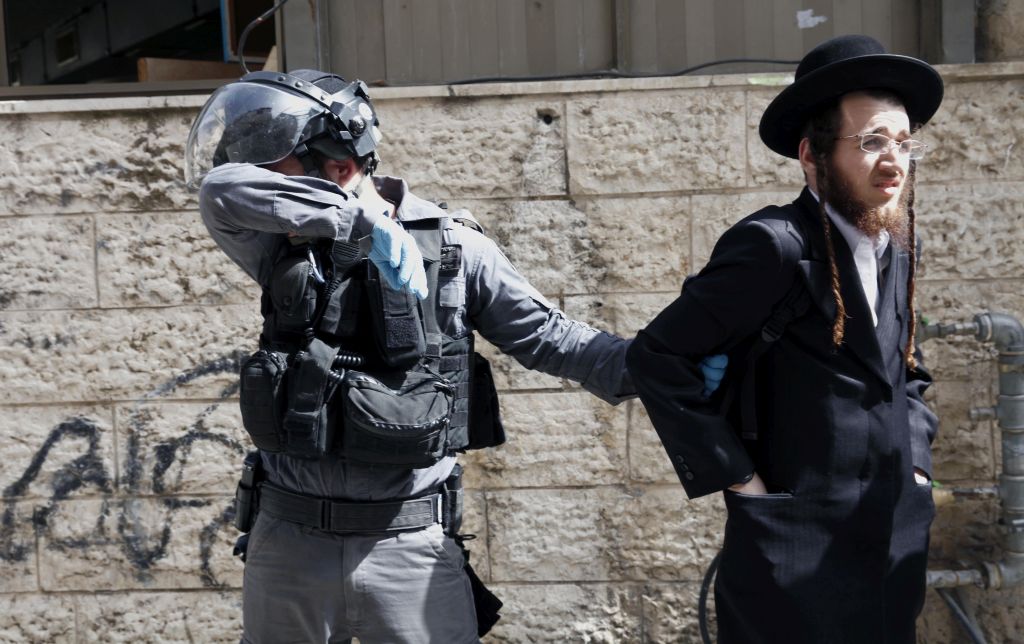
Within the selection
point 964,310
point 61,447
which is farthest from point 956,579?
point 61,447

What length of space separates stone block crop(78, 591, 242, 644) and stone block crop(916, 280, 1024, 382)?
2.76 metres

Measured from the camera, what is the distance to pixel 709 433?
7.74ft

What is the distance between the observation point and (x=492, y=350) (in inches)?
164

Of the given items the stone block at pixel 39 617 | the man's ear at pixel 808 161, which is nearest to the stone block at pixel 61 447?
the stone block at pixel 39 617

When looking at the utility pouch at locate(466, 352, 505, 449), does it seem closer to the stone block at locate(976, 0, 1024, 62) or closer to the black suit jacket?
the black suit jacket

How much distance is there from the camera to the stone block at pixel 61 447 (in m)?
4.21

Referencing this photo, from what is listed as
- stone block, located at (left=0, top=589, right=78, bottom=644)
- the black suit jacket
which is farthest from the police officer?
stone block, located at (left=0, top=589, right=78, bottom=644)

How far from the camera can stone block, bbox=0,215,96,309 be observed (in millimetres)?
4172

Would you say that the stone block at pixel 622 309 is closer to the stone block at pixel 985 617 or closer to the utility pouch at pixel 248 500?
the stone block at pixel 985 617

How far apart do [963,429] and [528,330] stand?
2.10 meters

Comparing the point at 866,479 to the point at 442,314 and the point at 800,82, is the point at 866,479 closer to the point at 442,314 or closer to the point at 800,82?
the point at 800,82

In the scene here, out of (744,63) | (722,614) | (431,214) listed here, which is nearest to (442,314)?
(431,214)

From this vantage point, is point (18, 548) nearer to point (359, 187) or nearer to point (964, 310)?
point (359, 187)

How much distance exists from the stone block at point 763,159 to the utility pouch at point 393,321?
1949 millimetres
